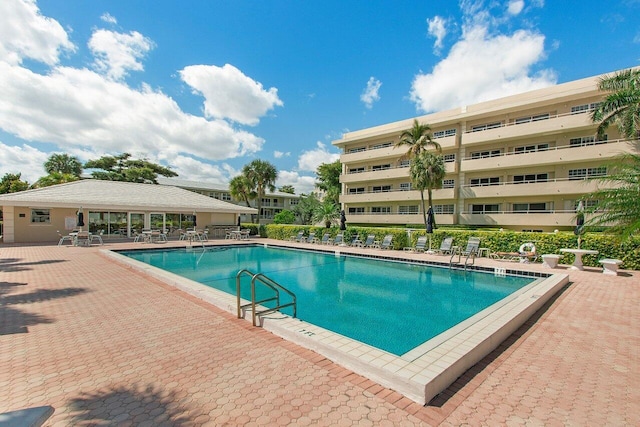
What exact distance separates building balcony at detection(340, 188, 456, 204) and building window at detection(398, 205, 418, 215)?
2.63ft

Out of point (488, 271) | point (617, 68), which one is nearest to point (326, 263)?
point (488, 271)

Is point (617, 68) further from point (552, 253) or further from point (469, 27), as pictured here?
point (552, 253)

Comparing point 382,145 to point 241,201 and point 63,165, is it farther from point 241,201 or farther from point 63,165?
point 63,165

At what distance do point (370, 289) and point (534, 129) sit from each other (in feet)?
76.7

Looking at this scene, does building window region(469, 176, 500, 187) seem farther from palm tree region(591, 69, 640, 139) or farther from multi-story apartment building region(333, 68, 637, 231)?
palm tree region(591, 69, 640, 139)

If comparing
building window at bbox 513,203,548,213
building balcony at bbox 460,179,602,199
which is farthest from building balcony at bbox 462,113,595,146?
building window at bbox 513,203,548,213

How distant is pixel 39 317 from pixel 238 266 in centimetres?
899

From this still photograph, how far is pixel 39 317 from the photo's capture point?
19.2 ft

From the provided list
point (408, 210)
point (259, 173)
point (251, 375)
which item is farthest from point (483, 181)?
point (251, 375)

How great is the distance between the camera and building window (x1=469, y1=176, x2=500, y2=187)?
27.3 m

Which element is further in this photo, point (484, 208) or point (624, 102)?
point (484, 208)

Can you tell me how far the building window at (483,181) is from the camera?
27.3m

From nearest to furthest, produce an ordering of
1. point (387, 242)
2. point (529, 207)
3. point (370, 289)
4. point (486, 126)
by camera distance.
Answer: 1. point (370, 289)
2. point (387, 242)
3. point (529, 207)
4. point (486, 126)

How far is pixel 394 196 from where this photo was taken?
3238cm
